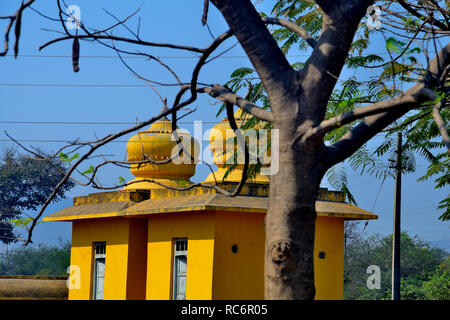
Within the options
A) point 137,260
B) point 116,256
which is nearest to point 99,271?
point 116,256

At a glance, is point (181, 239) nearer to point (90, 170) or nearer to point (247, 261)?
point (247, 261)

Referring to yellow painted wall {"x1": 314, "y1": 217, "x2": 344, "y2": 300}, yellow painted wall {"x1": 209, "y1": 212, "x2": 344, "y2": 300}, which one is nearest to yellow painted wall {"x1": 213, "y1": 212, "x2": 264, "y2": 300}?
yellow painted wall {"x1": 209, "y1": 212, "x2": 344, "y2": 300}

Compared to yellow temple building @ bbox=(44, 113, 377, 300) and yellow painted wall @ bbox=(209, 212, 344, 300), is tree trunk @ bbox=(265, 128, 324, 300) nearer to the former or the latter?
yellow temple building @ bbox=(44, 113, 377, 300)

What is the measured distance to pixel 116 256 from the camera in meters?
16.0

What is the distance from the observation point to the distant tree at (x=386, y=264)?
37344mm

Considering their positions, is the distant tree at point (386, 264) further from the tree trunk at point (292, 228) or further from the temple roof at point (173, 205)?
the tree trunk at point (292, 228)

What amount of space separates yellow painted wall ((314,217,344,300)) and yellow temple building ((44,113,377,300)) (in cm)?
2

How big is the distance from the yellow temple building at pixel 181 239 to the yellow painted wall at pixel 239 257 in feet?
0.06

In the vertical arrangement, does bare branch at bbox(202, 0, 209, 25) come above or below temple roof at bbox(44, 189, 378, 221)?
above

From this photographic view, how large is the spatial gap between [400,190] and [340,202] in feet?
17.0

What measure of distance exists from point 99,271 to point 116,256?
947 mm

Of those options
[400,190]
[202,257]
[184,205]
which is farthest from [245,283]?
[400,190]

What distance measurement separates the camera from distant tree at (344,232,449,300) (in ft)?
123

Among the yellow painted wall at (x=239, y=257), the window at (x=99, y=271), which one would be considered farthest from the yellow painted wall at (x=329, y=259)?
the window at (x=99, y=271)
